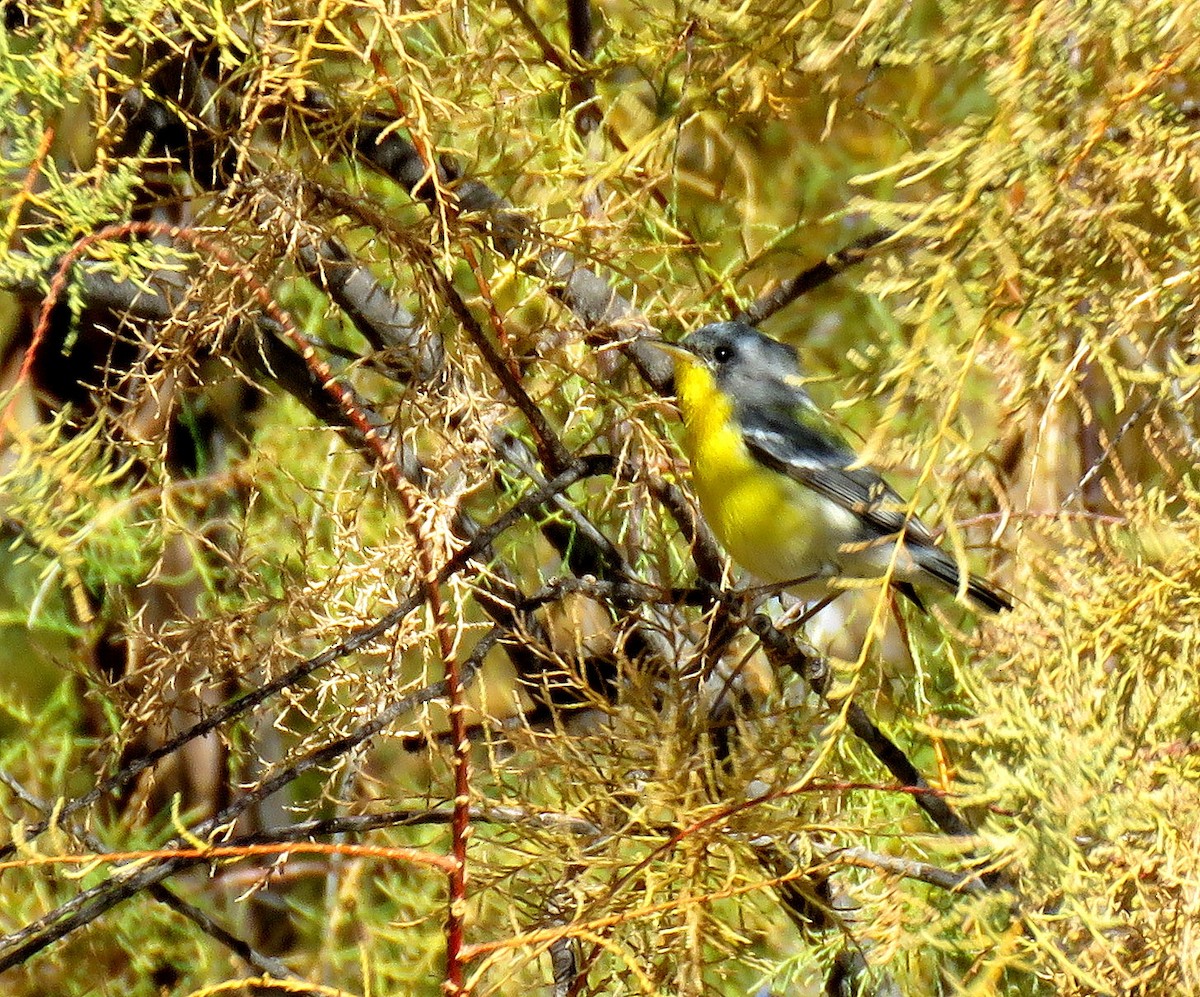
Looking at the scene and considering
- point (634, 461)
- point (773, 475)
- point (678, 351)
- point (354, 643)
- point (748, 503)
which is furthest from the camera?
point (773, 475)

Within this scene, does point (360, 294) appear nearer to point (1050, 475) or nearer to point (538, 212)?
point (538, 212)

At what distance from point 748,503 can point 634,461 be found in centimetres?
68

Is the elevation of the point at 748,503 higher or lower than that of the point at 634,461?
lower

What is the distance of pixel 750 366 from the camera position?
198 cm

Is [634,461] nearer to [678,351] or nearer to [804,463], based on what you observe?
[678,351]

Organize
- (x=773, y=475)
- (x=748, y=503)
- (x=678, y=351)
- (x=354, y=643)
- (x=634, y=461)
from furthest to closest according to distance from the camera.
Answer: (x=773, y=475) → (x=748, y=503) → (x=678, y=351) → (x=634, y=461) → (x=354, y=643)

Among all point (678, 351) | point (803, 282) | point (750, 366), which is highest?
point (803, 282)

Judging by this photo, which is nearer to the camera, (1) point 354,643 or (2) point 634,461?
(1) point 354,643

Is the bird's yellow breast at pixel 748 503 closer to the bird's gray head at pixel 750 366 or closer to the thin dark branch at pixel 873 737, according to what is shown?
the bird's gray head at pixel 750 366

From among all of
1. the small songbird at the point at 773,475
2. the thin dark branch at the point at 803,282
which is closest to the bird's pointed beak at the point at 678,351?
the small songbird at the point at 773,475

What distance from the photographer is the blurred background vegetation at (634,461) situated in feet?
2.76

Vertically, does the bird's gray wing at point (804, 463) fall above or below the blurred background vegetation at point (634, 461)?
below

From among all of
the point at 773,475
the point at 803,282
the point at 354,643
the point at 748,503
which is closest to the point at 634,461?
the point at 803,282

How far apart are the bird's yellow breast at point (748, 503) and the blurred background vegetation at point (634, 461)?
0.20 m
